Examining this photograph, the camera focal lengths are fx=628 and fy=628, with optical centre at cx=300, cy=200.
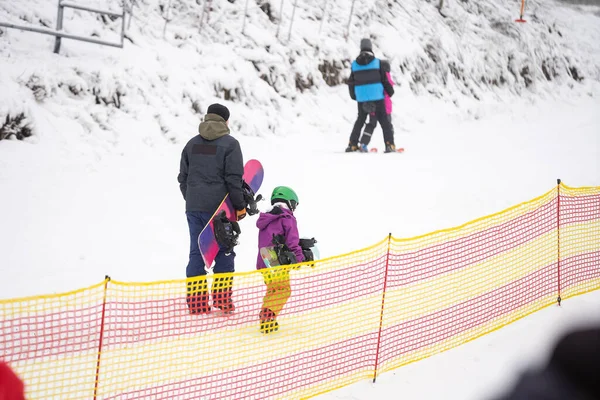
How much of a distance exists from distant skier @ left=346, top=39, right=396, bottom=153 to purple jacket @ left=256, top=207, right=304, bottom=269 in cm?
625

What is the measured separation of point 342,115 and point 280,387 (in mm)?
9824

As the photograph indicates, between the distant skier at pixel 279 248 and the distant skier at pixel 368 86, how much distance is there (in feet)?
20.2

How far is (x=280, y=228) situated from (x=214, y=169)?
774 mm

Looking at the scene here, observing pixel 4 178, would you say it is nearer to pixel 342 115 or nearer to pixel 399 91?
pixel 342 115

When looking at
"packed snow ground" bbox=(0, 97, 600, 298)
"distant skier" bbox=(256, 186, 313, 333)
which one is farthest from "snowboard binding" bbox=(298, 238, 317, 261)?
"packed snow ground" bbox=(0, 97, 600, 298)

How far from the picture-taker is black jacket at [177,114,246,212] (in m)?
5.29

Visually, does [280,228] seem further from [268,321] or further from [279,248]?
[268,321]

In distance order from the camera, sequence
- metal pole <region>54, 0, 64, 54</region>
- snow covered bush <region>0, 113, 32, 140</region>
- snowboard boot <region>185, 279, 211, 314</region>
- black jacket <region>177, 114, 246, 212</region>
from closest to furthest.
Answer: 1. snowboard boot <region>185, 279, 211, 314</region>
2. black jacket <region>177, 114, 246, 212</region>
3. snow covered bush <region>0, 113, 32, 140</region>
4. metal pole <region>54, 0, 64, 54</region>

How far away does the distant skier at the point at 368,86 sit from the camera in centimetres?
1100

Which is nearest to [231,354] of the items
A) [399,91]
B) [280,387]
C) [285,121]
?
[280,387]

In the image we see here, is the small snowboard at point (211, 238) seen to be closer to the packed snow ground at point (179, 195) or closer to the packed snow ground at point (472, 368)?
the packed snow ground at point (179, 195)

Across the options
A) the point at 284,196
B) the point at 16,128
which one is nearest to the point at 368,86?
the point at 16,128

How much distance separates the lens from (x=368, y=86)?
36.2 feet

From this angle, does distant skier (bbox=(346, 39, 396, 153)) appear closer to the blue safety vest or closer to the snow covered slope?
the blue safety vest
